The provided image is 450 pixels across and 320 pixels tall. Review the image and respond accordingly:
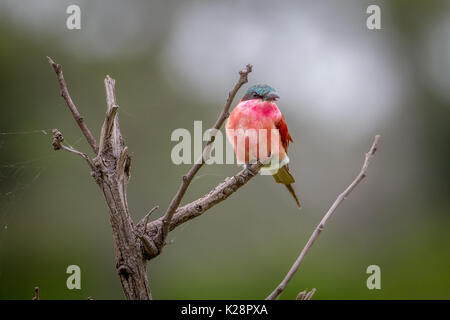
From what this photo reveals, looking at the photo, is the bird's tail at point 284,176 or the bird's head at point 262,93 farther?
the bird's tail at point 284,176

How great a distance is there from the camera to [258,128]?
2.22m

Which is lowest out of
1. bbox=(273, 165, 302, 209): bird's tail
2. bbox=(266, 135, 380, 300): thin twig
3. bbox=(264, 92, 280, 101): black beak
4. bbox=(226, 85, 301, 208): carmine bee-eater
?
bbox=(266, 135, 380, 300): thin twig

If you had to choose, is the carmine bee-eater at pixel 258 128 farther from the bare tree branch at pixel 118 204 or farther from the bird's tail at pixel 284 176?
the bare tree branch at pixel 118 204

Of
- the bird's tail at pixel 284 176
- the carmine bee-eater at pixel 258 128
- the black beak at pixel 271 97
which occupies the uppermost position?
the black beak at pixel 271 97

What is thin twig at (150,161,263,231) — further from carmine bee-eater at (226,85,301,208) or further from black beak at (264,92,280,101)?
black beak at (264,92,280,101)

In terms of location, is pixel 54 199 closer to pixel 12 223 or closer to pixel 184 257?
pixel 12 223

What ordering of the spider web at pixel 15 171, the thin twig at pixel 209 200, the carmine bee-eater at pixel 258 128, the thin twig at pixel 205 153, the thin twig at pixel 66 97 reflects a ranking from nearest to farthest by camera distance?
1. the thin twig at pixel 205 153
2. the thin twig at pixel 66 97
3. the thin twig at pixel 209 200
4. the carmine bee-eater at pixel 258 128
5. the spider web at pixel 15 171

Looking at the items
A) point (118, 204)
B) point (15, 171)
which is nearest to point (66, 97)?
point (118, 204)

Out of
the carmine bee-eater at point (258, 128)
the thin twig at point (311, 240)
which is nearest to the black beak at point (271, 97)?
the carmine bee-eater at point (258, 128)

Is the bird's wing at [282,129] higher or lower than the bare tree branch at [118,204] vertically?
higher

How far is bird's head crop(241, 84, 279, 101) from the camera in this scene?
7.30 ft

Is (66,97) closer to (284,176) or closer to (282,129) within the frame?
(282,129)

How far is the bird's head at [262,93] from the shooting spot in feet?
7.30

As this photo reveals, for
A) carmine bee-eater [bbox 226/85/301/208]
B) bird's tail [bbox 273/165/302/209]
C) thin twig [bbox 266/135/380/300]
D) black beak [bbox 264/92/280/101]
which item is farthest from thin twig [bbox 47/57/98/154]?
bird's tail [bbox 273/165/302/209]
